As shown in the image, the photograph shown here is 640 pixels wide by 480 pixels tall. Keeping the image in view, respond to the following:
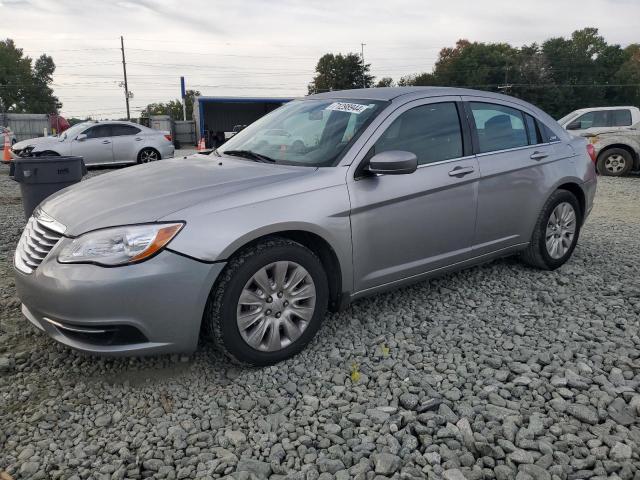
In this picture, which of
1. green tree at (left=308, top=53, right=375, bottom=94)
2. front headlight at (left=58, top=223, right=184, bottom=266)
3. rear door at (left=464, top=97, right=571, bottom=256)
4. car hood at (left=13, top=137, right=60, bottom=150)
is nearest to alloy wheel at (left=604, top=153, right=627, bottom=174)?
rear door at (left=464, top=97, right=571, bottom=256)

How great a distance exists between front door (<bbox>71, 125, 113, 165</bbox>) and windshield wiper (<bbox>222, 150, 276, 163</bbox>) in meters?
12.2

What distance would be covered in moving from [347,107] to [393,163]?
2.69 feet

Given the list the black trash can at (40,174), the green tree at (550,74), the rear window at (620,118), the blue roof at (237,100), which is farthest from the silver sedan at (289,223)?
the green tree at (550,74)

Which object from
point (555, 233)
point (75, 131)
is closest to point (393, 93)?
point (555, 233)

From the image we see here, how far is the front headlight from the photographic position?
267cm

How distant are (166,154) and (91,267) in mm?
14214

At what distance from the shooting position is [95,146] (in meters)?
14.9

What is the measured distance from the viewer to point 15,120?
30.7 meters

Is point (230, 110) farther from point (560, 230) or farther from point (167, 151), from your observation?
point (560, 230)

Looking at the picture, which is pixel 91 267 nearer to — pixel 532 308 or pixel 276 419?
pixel 276 419

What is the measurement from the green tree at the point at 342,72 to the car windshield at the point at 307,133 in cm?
7595

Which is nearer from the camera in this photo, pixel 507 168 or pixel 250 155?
pixel 250 155

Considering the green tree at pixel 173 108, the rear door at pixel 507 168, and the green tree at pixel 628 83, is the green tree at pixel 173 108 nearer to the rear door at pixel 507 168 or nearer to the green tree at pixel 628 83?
the green tree at pixel 628 83

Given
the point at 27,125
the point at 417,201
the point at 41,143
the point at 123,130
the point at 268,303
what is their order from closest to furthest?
1. the point at 268,303
2. the point at 417,201
3. the point at 41,143
4. the point at 123,130
5. the point at 27,125
